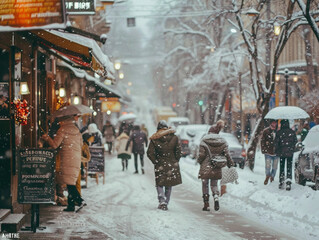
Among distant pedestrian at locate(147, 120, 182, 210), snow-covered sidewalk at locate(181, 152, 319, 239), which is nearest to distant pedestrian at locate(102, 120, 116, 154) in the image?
snow-covered sidewalk at locate(181, 152, 319, 239)

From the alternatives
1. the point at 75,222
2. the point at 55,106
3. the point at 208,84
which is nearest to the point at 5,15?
the point at 75,222

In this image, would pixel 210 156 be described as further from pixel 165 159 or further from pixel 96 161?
pixel 96 161

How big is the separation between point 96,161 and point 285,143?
17.7 ft

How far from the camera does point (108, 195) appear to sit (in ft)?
48.2

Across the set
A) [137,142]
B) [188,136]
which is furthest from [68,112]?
[188,136]

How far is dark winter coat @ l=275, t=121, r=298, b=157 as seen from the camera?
1497 cm

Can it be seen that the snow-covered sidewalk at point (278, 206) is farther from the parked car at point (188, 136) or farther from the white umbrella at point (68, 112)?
the parked car at point (188, 136)

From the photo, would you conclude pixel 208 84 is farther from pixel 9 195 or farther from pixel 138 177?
pixel 9 195

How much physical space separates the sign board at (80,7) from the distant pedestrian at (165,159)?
2878 mm

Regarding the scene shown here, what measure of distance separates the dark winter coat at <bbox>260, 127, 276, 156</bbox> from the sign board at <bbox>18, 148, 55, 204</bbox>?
8174 mm

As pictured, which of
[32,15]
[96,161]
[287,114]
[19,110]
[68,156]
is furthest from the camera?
[96,161]

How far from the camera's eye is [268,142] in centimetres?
1617

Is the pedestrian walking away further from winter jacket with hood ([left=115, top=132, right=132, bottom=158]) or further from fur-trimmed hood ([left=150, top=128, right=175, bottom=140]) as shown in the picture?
winter jacket with hood ([left=115, top=132, right=132, bottom=158])

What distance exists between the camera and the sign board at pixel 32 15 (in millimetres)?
8133
